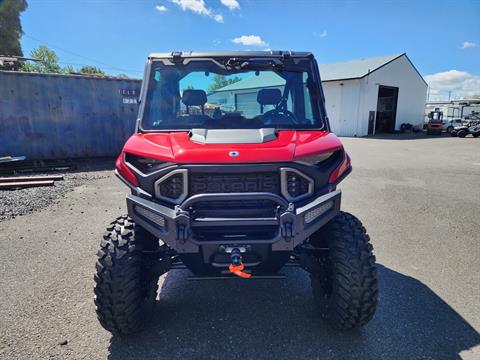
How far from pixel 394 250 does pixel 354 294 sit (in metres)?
2.34

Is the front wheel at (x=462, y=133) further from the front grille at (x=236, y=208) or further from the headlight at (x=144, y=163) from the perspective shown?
the headlight at (x=144, y=163)

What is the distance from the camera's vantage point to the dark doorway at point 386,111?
109ft

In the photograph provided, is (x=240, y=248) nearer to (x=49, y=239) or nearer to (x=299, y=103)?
(x=299, y=103)

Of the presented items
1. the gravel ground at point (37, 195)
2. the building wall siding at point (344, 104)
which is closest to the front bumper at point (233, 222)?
the gravel ground at point (37, 195)

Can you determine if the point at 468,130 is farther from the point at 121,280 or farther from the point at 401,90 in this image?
the point at 121,280

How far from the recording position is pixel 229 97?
3.52 metres

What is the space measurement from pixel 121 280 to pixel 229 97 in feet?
7.06

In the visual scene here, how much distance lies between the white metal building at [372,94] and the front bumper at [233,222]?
92.1 feet

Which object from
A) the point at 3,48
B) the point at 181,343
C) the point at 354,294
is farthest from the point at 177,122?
the point at 3,48

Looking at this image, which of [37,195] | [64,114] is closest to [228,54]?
[37,195]

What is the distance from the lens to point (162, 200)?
2.43 metres

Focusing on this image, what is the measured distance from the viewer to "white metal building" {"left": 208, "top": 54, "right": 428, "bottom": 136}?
93.4ft

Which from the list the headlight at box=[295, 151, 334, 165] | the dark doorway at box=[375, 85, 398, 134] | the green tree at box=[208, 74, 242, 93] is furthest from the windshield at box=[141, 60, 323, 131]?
the dark doorway at box=[375, 85, 398, 134]

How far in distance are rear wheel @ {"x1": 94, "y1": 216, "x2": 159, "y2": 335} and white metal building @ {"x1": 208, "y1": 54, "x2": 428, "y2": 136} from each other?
92.9 feet
